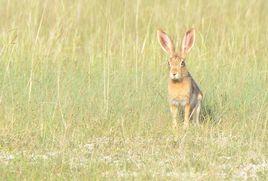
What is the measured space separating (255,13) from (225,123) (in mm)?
3779

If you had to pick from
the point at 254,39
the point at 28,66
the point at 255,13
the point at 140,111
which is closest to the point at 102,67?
the point at 28,66

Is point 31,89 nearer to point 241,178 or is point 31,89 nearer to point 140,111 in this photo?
point 140,111

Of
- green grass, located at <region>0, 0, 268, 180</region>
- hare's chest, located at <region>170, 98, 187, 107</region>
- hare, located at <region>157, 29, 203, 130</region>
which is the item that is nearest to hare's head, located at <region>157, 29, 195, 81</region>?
hare, located at <region>157, 29, 203, 130</region>

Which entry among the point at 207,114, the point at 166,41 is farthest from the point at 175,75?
the point at 207,114

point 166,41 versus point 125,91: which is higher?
point 166,41

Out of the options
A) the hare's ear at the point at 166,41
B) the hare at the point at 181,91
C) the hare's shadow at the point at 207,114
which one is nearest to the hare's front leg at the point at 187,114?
the hare at the point at 181,91

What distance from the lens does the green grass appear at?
6715 millimetres

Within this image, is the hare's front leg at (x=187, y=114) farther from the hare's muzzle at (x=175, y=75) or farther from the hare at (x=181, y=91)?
the hare's muzzle at (x=175, y=75)

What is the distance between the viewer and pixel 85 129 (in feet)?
25.1

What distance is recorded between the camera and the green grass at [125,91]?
6715mm

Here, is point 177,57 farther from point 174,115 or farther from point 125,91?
point 125,91

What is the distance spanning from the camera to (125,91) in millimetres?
8555

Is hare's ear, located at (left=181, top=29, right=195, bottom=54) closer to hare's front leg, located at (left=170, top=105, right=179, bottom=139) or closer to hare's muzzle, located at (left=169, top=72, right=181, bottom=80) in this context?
hare's muzzle, located at (left=169, top=72, right=181, bottom=80)

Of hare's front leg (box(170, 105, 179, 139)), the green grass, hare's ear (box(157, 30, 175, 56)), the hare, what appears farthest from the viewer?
hare's ear (box(157, 30, 175, 56))
